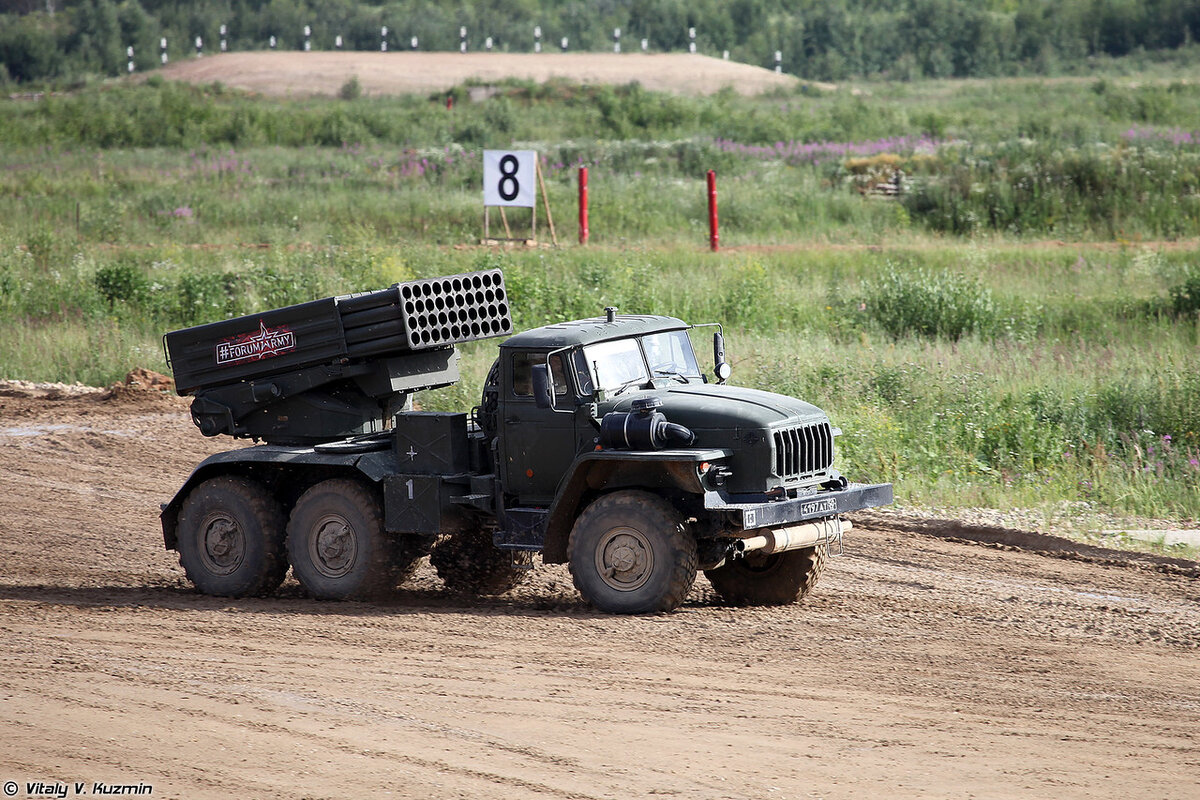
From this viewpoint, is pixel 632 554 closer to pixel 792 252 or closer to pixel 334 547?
pixel 334 547

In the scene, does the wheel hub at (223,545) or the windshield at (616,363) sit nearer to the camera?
the windshield at (616,363)

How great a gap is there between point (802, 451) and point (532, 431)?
1913 mm

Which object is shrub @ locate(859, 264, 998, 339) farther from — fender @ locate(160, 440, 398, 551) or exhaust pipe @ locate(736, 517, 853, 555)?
fender @ locate(160, 440, 398, 551)

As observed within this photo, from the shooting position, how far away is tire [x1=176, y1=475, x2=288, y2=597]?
10.7 m

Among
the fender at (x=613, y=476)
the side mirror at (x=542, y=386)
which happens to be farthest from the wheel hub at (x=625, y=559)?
the side mirror at (x=542, y=386)

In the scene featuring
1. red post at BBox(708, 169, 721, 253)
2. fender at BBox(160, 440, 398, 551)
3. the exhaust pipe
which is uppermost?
red post at BBox(708, 169, 721, 253)

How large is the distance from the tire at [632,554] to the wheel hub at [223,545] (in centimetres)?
282

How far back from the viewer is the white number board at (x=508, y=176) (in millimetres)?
27438

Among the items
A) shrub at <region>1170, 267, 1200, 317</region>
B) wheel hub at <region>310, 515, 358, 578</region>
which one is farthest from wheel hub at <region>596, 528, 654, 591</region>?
shrub at <region>1170, 267, 1200, 317</region>

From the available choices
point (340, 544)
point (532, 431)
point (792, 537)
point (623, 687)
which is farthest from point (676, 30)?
point (623, 687)

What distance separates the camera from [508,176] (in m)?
27.6

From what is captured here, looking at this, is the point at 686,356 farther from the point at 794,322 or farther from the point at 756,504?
the point at 794,322

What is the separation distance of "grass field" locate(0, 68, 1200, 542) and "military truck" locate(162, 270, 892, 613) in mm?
4707

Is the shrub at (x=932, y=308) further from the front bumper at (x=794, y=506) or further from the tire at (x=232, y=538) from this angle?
the tire at (x=232, y=538)
